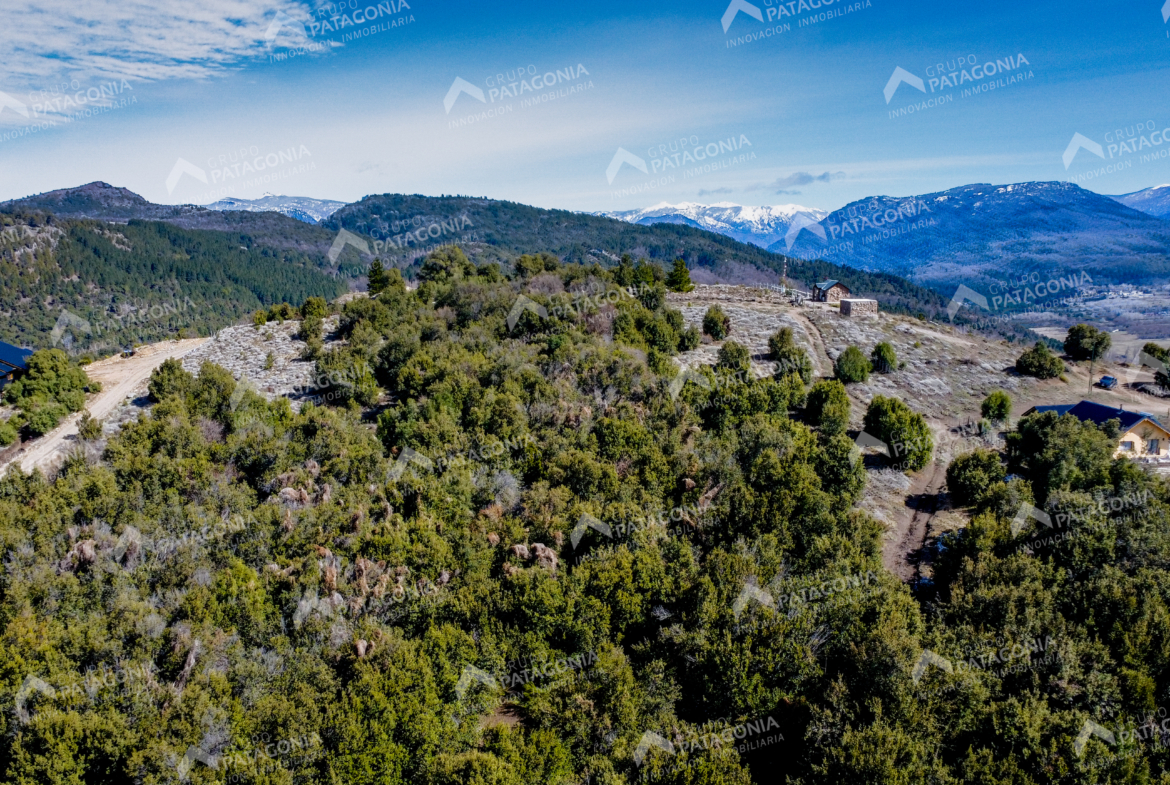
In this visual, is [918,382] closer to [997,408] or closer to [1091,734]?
[997,408]

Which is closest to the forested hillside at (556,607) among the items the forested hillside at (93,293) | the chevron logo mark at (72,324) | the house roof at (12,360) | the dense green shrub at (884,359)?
the dense green shrub at (884,359)

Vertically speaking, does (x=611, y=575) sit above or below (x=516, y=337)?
below

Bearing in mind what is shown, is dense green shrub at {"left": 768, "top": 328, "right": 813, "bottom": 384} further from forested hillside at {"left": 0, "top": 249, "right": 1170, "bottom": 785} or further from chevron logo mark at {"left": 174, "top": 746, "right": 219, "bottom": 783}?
chevron logo mark at {"left": 174, "top": 746, "right": 219, "bottom": 783}

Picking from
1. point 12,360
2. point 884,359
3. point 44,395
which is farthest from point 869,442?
point 12,360

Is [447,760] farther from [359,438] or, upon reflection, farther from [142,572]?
[359,438]

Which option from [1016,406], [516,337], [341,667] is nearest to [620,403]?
[516,337]

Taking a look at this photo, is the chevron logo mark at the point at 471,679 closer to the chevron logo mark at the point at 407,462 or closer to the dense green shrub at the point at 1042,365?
the chevron logo mark at the point at 407,462
